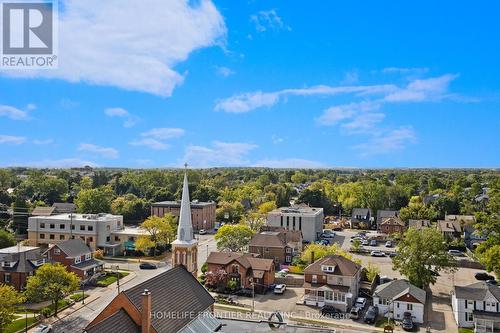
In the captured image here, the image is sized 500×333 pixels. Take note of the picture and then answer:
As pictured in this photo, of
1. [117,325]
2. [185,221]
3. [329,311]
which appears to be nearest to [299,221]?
[329,311]


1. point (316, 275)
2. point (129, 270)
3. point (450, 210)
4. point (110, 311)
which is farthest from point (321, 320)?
point (450, 210)

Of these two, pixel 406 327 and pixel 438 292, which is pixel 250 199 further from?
pixel 406 327

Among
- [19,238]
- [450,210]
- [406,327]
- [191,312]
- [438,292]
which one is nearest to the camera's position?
[191,312]

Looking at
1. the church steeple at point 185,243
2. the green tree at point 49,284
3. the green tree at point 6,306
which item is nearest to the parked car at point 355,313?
the church steeple at point 185,243

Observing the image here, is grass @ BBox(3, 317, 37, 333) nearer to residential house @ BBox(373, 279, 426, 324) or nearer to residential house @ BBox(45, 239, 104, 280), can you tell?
residential house @ BBox(45, 239, 104, 280)

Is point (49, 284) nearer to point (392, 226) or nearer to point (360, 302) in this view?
point (360, 302)

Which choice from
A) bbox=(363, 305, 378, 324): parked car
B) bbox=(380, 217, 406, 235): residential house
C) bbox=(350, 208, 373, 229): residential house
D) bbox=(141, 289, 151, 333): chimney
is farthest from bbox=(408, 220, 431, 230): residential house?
bbox=(141, 289, 151, 333): chimney
